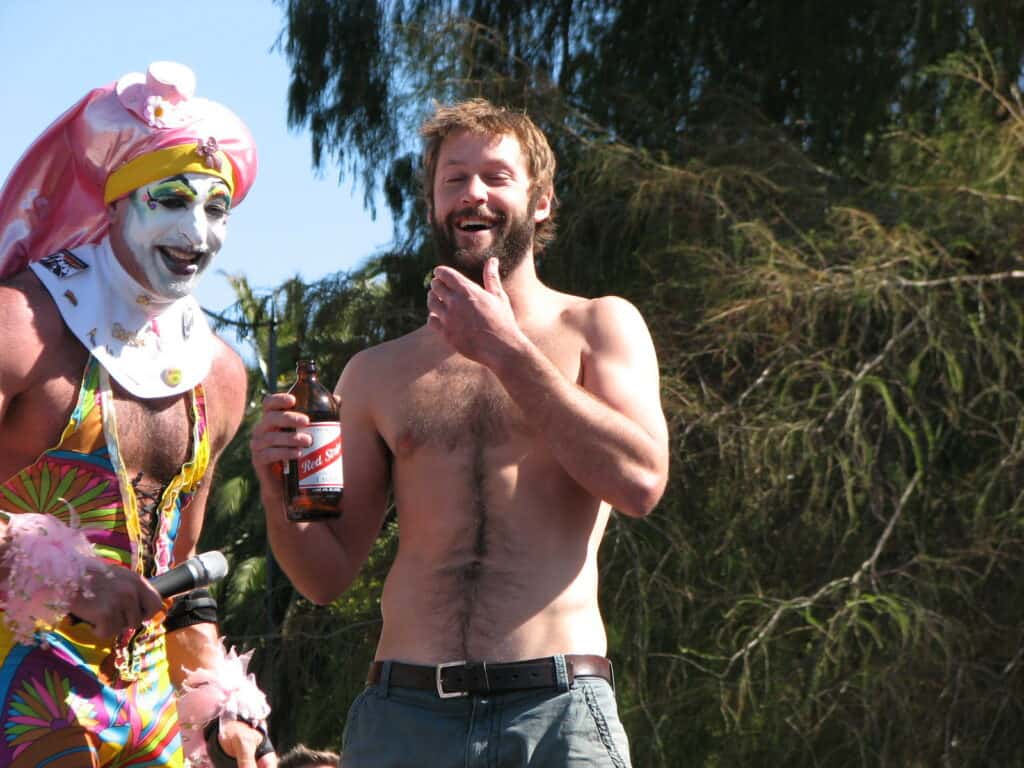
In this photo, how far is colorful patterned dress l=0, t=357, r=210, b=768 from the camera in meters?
3.33

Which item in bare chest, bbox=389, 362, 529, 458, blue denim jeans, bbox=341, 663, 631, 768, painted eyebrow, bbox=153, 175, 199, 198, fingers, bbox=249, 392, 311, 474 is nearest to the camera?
blue denim jeans, bbox=341, 663, 631, 768

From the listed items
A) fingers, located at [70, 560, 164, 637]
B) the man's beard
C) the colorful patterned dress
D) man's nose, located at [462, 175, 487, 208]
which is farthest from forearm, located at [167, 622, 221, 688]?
man's nose, located at [462, 175, 487, 208]

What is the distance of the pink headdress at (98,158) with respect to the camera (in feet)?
12.1

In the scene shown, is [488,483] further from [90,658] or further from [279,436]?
[90,658]

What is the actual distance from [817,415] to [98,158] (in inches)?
155

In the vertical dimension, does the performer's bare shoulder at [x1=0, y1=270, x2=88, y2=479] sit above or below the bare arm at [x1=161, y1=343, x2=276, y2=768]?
above

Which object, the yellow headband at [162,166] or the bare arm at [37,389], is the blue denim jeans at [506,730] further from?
the yellow headband at [162,166]

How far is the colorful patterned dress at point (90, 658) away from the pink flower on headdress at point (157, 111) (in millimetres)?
608

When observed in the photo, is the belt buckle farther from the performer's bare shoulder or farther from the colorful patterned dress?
the performer's bare shoulder

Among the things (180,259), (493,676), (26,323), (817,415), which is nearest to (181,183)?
(180,259)

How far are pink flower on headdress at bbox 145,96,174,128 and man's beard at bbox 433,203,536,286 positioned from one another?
2.63 ft

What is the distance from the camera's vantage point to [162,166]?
12.0ft

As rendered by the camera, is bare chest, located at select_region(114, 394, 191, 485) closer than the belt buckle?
No

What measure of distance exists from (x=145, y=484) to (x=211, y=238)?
59 cm
